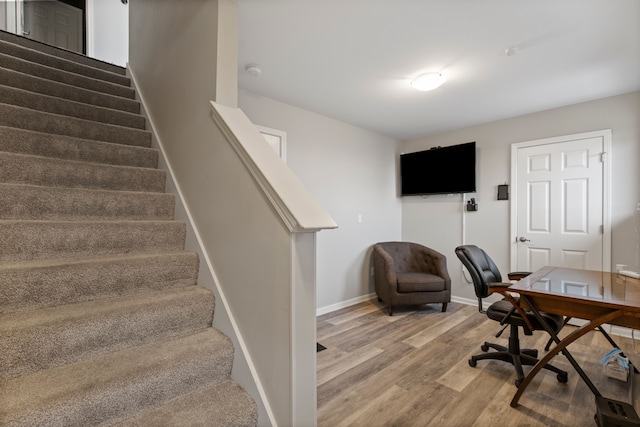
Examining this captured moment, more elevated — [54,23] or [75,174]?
[54,23]

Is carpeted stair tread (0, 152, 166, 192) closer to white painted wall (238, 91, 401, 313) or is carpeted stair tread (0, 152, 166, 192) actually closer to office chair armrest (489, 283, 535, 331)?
white painted wall (238, 91, 401, 313)

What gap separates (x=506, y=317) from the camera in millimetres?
2143

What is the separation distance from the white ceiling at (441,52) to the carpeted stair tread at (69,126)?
3.43ft

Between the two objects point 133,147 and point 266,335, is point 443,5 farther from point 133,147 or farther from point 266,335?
point 133,147

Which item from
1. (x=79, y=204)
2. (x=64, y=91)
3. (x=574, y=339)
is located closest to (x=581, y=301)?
(x=574, y=339)

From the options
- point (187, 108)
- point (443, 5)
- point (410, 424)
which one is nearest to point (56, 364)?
point (187, 108)

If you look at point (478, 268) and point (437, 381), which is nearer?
point (437, 381)

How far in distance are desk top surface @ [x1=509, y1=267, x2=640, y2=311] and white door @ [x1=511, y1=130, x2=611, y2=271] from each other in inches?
42.8

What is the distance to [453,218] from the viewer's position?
165 inches

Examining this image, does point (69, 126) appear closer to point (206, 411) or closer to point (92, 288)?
point (92, 288)

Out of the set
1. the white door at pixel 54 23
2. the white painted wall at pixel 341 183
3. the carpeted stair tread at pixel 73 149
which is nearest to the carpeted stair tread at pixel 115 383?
the carpeted stair tread at pixel 73 149

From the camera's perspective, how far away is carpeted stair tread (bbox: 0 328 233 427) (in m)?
0.94

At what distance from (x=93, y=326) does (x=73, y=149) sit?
1311mm

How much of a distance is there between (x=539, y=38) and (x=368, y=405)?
Result: 277cm
